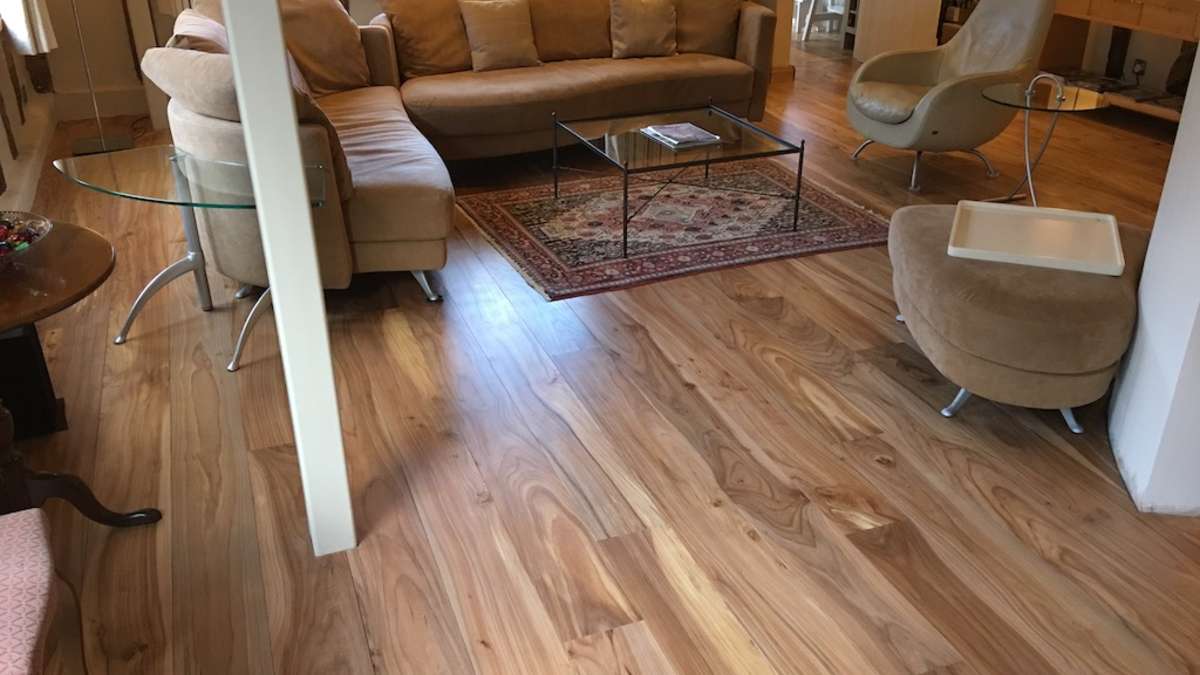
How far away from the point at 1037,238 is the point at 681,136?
1620 millimetres

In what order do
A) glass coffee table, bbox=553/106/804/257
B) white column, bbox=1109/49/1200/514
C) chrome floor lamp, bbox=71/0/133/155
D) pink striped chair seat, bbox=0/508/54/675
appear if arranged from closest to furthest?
pink striped chair seat, bbox=0/508/54/675
white column, bbox=1109/49/1200/514
glass coffee table, bbox=553/106/804/257
chrome floor lamp, bbox=71/0/133/155

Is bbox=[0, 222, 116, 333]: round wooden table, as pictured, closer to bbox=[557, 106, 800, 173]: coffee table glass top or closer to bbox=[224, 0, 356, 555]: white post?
bbox=[224, 0, 356, 555]: white post

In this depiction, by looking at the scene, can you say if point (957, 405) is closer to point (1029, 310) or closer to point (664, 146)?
point (1029, 310)

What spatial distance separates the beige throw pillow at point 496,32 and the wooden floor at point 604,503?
5.54ft

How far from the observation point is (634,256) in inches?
145

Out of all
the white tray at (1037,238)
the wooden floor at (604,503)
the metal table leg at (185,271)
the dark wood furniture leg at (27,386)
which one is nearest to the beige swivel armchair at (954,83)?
the wooden floor at (604,503)

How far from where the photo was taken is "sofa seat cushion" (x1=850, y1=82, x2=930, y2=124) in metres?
4.40

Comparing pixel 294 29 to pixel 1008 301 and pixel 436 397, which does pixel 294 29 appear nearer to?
pixel 436 397

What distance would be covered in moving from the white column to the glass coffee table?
164 cm

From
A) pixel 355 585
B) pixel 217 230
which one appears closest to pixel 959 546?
pixel 355 585

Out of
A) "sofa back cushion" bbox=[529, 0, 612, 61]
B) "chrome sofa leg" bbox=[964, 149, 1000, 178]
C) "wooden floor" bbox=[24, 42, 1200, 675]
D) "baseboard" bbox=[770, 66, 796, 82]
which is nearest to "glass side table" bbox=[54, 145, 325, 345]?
"wooden floor" bbox=[24, 42, 1200, 675]

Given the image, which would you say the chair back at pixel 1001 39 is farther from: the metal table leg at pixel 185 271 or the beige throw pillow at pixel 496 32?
the metal table leg at pixel 185 271

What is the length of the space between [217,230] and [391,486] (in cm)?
120

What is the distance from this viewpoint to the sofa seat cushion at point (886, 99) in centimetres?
440
